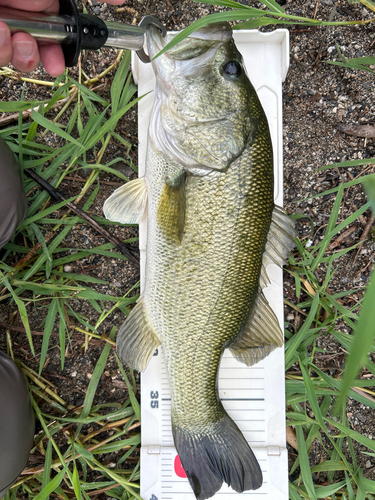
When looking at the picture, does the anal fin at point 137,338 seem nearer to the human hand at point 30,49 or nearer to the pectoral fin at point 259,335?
the pectoral fin at point 259,335

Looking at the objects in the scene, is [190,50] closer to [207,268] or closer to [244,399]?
[207,268]

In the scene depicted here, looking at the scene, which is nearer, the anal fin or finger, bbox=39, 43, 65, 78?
finger, bbox=39, 43, 65, 78

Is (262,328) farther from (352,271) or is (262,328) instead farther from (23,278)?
(23,278)

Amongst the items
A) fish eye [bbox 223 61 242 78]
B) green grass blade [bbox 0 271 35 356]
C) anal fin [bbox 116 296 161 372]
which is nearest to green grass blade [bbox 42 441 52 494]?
green grass blade [bbox 0 271 35 356]

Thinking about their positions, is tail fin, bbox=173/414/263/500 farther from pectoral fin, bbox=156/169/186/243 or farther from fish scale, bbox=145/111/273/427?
pectoral fin, bbox=156/169/186/243

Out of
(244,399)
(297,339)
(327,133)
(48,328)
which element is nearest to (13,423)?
(48,328)

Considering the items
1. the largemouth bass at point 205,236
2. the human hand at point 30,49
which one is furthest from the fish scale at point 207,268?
the human hand at point 30,49
